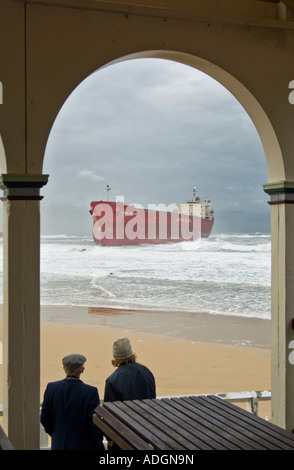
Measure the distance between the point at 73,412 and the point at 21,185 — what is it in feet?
4.32

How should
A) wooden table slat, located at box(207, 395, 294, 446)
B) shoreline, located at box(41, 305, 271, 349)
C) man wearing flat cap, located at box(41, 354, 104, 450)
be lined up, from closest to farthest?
wooden table slat, located at box(207, 395, 294, 446) < man wearing flat cap, located at box(41, 354, 104, 450) < shoreline, located at box(41, 305, 271, 349)

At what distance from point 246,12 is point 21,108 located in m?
1.64

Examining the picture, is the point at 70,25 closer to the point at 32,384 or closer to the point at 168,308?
the point at 32,384

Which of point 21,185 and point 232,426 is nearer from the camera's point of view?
point 232,426

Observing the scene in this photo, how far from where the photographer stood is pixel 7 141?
3.22 metres

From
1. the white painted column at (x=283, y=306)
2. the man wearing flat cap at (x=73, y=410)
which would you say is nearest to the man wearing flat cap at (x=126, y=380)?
the man wearing flat cap at (x=73, y=410)

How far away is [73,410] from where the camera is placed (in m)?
2.66

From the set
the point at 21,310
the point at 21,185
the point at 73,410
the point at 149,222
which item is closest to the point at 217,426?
the point at 73,410

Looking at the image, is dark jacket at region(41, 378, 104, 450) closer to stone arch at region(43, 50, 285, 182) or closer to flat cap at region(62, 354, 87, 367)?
flat cap at region(62, 354, 87, 367)

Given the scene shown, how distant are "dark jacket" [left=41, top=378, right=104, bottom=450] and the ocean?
32.8 ft

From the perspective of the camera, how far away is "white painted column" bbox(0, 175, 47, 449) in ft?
10.6

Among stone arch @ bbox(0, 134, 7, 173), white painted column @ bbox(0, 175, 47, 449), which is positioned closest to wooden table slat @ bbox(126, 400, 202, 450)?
white painted column @ bbox(0, 175, 47, 449)

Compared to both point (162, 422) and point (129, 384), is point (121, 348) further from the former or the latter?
point (162, 422)
